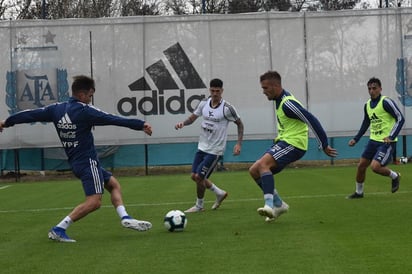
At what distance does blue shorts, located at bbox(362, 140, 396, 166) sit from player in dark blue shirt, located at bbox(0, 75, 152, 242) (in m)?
5.41

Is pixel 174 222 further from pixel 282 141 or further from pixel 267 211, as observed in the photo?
Result: pixel 282 141

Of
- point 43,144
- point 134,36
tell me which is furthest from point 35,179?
point 134,36

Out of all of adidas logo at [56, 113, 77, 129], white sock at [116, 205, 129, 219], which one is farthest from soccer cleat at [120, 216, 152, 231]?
adidas logo at [56, 113, 77, 129]

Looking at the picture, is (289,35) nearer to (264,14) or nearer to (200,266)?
(264,14)

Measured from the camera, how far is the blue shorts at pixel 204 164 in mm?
12031

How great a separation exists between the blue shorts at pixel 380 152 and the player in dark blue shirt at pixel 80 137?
541 centimetres

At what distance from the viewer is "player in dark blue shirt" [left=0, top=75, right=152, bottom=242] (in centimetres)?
870

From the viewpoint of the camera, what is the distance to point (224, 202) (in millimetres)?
13172

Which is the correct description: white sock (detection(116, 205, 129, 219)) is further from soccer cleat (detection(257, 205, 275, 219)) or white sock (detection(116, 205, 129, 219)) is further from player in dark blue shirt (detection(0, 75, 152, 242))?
soccer cleat (detection(257, 205, 275, 219))

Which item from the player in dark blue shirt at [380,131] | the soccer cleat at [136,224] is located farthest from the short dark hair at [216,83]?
the soccer cleat at [136,224]

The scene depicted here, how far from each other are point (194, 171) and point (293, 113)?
287 centimetres

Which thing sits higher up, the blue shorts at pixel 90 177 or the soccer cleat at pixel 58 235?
the blue shorts at pixel 90 177

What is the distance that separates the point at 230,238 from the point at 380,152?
522cm

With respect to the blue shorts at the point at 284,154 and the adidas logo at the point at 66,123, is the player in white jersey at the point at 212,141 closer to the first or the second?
the blue shorts at the point at 284,154
